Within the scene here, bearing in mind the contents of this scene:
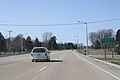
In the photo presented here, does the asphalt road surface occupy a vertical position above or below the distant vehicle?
below

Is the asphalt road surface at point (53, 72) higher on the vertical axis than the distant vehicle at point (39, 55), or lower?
lower

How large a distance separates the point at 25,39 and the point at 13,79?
169552 mm

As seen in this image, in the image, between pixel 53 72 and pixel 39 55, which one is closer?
pixel 53 72

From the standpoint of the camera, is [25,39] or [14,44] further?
[25,39]

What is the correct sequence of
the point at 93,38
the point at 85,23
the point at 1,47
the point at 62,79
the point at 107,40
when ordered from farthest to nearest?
the point at 93,38
the point at 1,47
the point at 85,23
the point at 107,40
the point at 62,79

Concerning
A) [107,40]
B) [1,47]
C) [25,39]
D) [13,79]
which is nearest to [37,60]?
[107,40]

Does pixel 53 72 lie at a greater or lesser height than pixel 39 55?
lesser

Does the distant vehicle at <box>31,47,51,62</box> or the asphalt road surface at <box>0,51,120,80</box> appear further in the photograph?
the distant vehicle at <box>31,47,51,62</box>

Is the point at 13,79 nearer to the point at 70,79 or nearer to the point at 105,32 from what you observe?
the point at 70,79

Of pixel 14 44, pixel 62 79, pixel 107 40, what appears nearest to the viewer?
pixel 62 79

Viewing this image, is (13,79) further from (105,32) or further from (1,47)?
(105,32)

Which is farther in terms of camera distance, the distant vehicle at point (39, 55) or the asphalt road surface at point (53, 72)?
the distant vehicle at point (39, 55)

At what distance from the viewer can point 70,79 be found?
17359 millimetres

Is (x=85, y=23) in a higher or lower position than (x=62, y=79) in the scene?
higher
